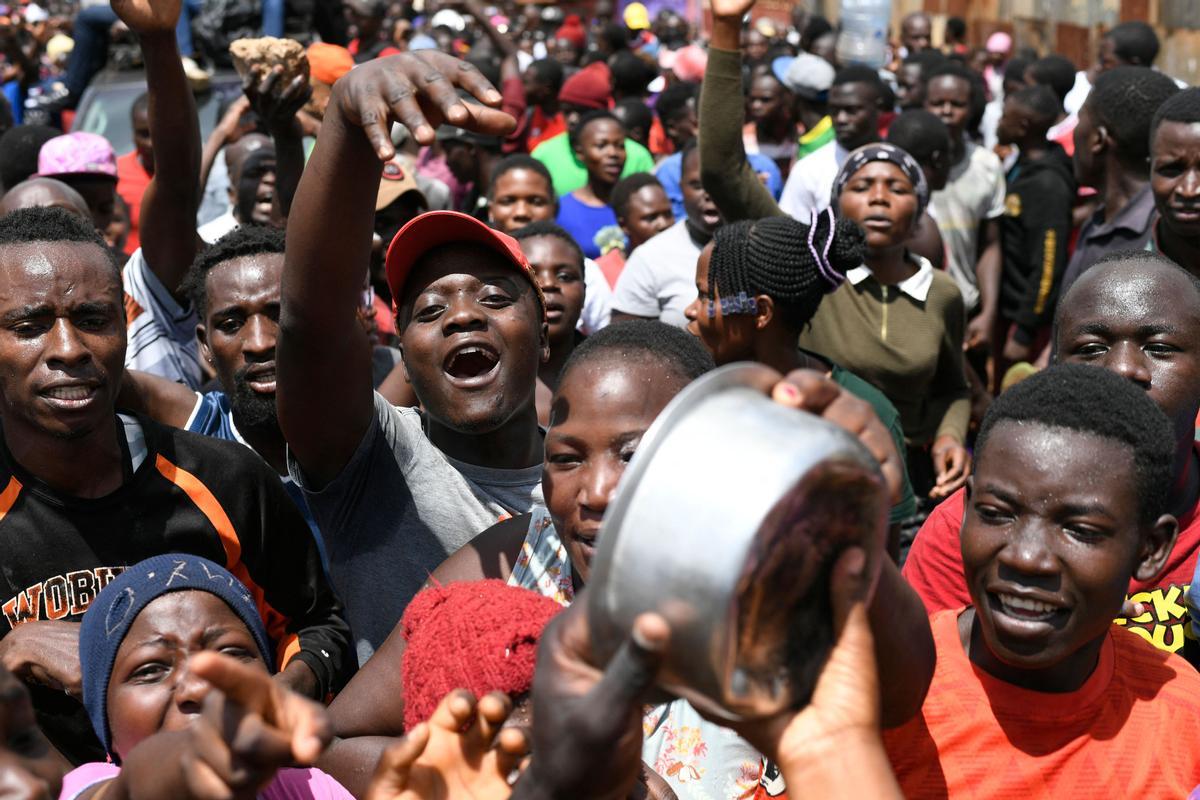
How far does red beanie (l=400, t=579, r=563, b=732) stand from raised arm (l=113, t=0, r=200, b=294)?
2041 mm

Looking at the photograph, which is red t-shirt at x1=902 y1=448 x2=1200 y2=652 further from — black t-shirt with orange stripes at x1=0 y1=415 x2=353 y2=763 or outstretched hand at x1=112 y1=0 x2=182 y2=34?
outstretched hand at x1=112 y1=0 x2=182 y2=34

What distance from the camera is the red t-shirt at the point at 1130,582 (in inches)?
108

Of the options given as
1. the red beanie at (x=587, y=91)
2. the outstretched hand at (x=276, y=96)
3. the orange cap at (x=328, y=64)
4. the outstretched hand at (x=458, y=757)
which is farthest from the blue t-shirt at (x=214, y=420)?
the red beanie at (x=587, y=91)

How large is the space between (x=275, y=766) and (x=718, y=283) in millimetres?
2862

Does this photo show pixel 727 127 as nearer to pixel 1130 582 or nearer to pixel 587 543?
pixel 1130 582

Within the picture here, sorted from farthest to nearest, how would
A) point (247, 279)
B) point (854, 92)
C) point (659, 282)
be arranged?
point (854, 92)
point (659, 282)
point (247, 279)

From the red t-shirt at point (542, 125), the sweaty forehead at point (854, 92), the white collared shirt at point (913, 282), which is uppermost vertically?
the white collared shirt at point (913, 282)

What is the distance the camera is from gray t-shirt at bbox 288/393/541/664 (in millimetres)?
2871

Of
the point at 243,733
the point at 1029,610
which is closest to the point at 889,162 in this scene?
the point at 1029,610

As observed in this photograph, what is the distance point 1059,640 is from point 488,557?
0.99 m

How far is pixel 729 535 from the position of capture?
135 centimetres

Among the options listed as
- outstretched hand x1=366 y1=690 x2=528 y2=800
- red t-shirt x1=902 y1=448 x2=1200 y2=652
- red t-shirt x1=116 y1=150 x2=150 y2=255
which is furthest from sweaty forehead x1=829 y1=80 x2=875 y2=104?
outstretched hand x1=366 y1=690 x2=528 y2=800

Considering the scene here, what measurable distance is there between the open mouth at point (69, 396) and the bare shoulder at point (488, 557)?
838mm

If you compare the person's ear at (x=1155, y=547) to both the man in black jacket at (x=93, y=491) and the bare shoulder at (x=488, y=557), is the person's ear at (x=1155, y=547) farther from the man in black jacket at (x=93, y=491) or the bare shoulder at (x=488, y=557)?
the man in black jacket at (x=93, y=491)
